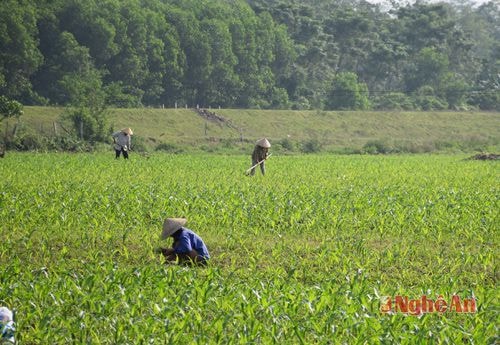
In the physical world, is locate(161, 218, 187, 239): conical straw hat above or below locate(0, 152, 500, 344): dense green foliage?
above

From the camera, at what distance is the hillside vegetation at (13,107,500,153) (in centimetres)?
4519

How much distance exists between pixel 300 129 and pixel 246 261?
46.4 metres

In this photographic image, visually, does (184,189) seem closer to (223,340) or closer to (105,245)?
(105,245)

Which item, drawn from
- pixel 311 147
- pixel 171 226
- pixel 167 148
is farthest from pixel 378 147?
pixel 171 226

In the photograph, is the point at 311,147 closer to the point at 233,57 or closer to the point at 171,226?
the point at 233,57

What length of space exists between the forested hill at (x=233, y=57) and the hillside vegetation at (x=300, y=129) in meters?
2.66

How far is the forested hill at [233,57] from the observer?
5006 cm

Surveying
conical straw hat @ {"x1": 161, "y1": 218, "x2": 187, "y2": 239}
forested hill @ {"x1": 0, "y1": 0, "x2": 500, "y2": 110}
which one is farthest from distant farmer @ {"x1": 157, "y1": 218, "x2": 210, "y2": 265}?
forested hill @ {"x1": 0, "y1": 0, "x2": 500, "y2": 110}

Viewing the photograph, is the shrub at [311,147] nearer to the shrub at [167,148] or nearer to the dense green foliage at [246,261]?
the shrub at [167,148]

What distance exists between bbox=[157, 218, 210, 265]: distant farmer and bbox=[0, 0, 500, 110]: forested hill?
1210 inches

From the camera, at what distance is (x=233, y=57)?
58812 millimetres

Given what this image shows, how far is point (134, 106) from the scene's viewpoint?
54.5 metres

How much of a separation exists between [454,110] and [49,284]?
213 ft

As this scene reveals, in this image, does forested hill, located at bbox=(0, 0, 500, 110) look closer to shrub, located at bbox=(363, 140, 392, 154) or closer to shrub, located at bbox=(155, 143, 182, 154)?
shrub, located at bbox=(155, 143, 182, 154)
